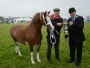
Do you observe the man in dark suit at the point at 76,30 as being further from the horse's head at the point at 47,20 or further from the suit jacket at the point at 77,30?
the horse's head at the point at 47,20

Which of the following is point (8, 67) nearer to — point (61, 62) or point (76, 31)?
point (61, 62)

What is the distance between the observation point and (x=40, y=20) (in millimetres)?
6758

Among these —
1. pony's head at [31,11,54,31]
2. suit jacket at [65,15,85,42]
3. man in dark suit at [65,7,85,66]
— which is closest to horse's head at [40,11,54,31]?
pony's head at [31,11,54,31]

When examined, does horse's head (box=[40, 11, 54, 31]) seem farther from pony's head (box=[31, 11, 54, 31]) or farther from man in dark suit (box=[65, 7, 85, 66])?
man in dark suit (box=[65, 7, 85, 66])

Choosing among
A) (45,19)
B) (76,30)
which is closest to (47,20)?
(45,19)

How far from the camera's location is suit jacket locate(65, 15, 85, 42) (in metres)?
6.51

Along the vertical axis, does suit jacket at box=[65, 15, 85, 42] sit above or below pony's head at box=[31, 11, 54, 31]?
below

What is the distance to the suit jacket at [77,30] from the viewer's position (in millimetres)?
6512

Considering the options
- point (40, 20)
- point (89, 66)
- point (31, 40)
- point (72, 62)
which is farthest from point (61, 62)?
point (40, 20)

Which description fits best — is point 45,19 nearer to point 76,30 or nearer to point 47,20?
point 47,20

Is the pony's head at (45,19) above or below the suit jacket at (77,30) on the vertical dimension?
above

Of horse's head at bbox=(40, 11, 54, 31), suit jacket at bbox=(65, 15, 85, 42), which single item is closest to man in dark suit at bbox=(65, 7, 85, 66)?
suit jacket at bbox=(65, 15, 85, 42)

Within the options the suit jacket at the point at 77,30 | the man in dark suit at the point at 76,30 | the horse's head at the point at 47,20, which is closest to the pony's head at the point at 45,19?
the horse's head at the point at 47,20

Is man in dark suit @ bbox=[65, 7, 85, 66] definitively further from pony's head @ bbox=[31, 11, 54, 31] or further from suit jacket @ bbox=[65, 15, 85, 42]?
pony's head @ bbox=[31, 11, 54, 31]
